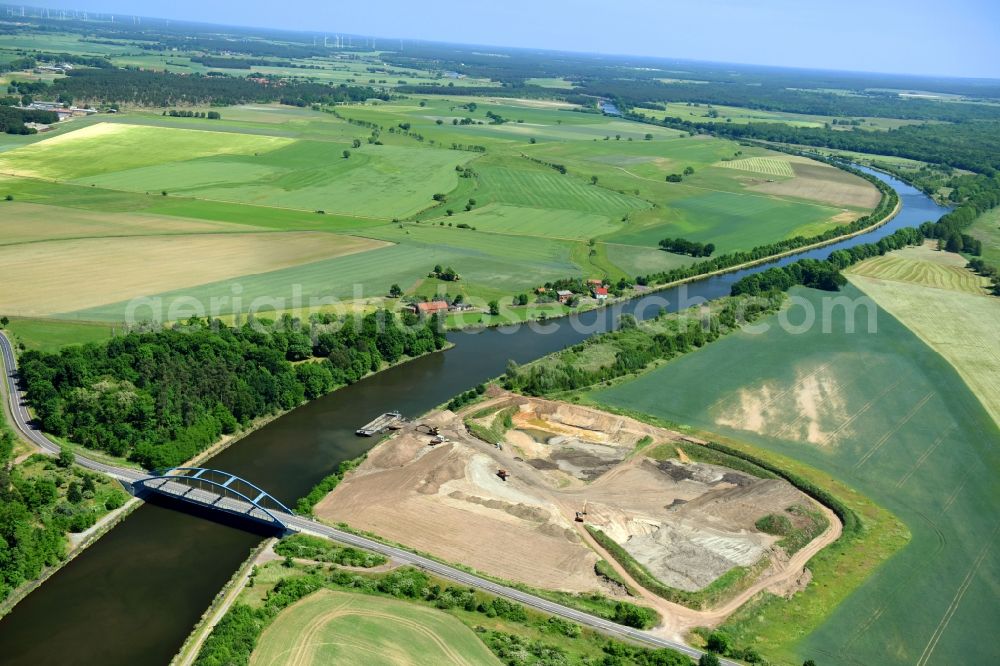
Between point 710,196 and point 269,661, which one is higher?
point 710,196

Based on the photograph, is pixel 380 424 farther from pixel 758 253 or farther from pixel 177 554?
pixel 758 253

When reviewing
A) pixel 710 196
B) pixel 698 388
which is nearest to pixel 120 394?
pixel 698 388

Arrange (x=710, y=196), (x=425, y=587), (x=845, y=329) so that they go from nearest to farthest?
(x=425, y=587), (x=845, y=329), (x=710, y=196)

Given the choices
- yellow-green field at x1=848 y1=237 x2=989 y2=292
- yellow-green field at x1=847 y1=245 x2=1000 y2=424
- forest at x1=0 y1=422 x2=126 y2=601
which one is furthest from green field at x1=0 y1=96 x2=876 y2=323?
forest at x1=0 y1=422 x2=126 y2=601

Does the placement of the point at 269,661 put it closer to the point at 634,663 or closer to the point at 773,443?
the point at 634,663

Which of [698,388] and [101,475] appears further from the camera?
[698,388]

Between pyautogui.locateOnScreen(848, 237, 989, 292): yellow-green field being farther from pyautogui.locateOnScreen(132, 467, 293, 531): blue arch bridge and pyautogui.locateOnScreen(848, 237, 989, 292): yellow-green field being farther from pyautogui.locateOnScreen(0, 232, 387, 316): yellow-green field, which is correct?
pyautogui.locateOnScreen(132, 467, 293, 531): blue arch bridge

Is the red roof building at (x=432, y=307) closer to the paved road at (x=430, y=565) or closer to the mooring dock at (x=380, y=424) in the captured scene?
the mooring dock at (x=380, y=424)
